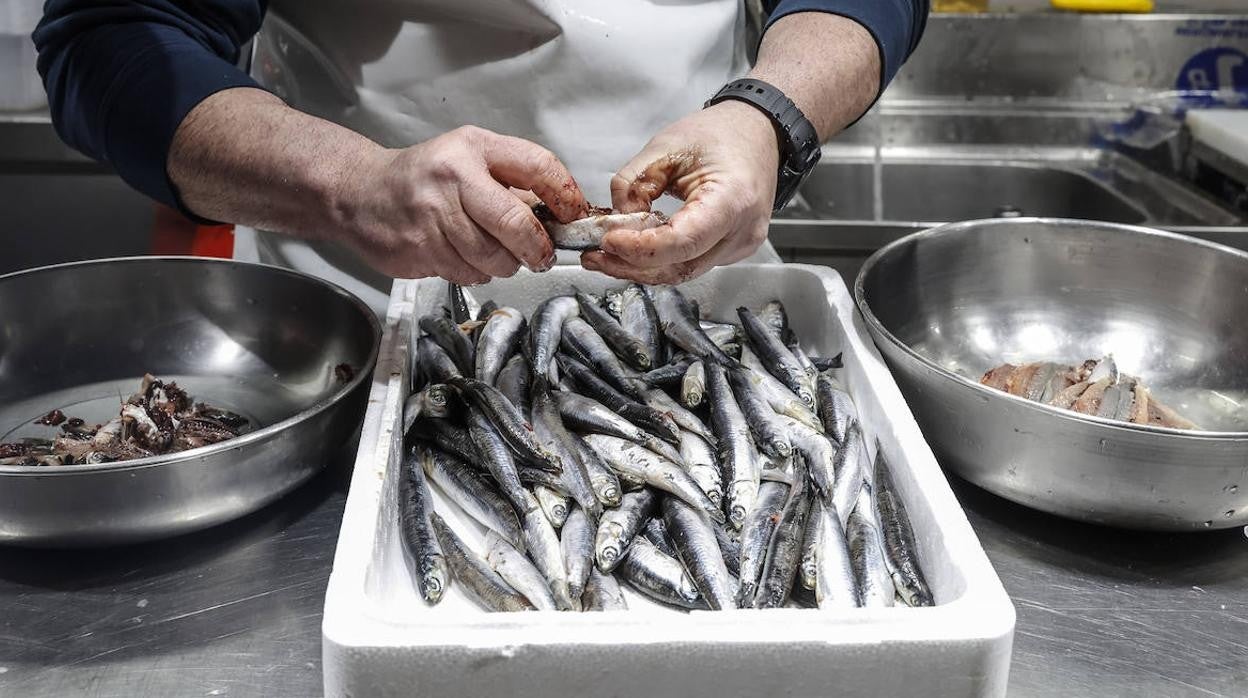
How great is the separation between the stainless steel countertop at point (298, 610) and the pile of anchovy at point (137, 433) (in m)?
0.14

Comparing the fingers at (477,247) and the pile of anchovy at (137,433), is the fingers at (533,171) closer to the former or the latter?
the fingers at (477,247)

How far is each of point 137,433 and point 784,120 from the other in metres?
1.12

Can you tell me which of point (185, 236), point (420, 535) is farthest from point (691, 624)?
point (185, 236)

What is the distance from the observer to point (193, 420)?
62.4 inches

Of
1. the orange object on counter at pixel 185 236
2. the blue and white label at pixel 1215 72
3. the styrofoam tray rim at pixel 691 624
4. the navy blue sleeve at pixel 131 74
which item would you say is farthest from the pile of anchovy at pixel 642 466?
the blue and white label at pixel 1215 72

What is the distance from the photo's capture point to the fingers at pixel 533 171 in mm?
1405

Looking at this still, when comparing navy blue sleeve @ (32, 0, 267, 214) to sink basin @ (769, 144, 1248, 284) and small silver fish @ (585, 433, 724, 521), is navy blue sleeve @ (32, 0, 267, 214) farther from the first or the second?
sink basin @ (769, 144, 1248, 284)

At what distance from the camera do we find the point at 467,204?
138 cm

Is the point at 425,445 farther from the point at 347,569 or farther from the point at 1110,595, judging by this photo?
the point at 1110,595

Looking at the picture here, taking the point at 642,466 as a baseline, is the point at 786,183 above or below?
above

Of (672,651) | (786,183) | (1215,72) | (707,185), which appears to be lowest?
(1215,72)

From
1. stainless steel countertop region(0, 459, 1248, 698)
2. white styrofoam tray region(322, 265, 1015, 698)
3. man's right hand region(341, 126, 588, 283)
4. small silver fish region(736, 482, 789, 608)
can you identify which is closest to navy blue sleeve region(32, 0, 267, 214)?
man's right hand region(341, 126, 588, 283)

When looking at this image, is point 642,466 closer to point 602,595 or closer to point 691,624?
point 602,595

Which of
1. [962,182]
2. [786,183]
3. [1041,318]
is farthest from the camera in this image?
[962,182]
